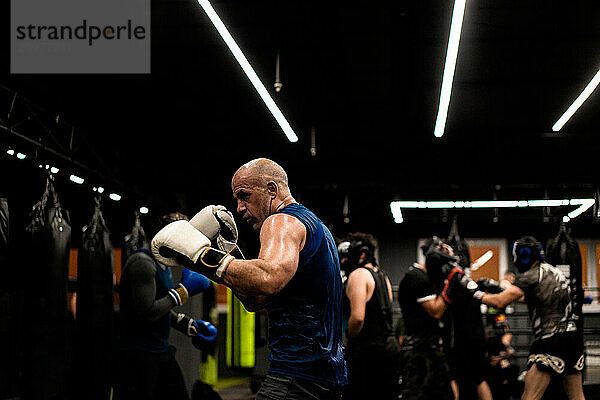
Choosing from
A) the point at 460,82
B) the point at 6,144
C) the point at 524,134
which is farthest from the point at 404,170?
the point at 6,144

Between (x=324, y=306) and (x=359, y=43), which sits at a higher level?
(x=359, y=43)

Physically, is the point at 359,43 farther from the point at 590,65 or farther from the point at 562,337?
the point at 562,337

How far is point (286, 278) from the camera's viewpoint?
2.30m

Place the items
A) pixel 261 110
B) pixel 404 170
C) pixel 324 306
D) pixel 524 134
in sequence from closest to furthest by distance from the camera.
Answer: pixel 324 306
pixel 261 110
pixel 524 134
pixel 404 170

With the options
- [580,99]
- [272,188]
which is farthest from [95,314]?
[580,99]

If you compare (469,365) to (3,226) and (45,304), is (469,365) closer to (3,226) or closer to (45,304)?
(45,304)

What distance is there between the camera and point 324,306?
8.21 ft

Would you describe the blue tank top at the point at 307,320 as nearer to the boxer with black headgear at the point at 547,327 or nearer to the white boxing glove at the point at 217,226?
the white boxing glove at the point at 217,226

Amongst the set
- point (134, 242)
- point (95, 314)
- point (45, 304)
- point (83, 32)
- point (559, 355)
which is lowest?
point (559, 355)

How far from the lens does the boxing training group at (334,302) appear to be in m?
2.43

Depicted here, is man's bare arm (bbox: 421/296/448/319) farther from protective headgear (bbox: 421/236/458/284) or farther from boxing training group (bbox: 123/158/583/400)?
protective headgear (bbox: 421/236/458/284)

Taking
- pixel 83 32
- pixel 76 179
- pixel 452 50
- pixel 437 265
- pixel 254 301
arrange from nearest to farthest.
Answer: pixel 254 301, pixel 452 50, pixel 83 32, pixel 437 265, pixel 76 179

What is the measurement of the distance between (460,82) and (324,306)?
5637 mm

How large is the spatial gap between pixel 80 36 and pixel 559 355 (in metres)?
4.43
